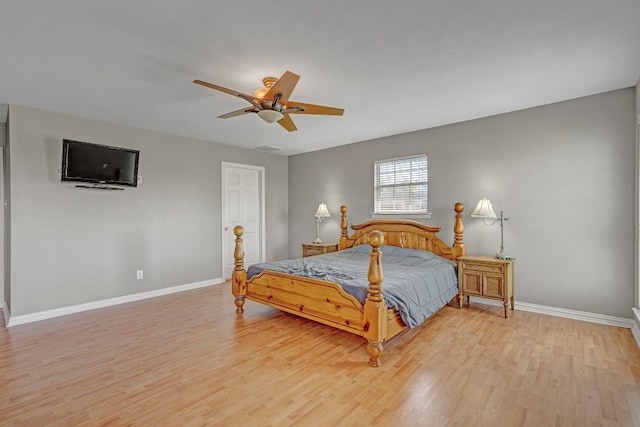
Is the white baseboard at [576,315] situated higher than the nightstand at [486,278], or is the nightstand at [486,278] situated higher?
the nightstand at [486,278]

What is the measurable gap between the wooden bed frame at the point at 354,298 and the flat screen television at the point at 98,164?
1.82 m

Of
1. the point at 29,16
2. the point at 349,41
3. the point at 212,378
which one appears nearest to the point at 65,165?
the point at 29,16

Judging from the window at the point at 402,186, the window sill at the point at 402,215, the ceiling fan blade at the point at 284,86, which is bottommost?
the window sill at the point at 402,215

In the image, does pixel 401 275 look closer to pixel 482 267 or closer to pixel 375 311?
pixel 375 311

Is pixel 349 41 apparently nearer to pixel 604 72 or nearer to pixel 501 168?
pixel 604 72

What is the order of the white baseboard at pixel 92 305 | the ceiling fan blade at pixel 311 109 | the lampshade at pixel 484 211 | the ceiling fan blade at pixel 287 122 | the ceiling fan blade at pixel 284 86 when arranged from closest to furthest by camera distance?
the ceiling fan blade at pixel 284 86
the ceiling fan blade at pixel 311 109
the ceiling fan blade at pixel 287 122
the white baseboard at pixel 92 305
the lampshade at pixel 484 211

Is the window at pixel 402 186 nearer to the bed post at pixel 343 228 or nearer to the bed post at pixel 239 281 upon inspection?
the bed post at pixel 343 228

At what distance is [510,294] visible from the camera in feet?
11.9

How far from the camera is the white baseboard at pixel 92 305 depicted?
351cm

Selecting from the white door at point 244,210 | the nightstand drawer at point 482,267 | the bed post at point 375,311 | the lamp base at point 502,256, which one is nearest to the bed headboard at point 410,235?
the nightstand drawer at point 482,267

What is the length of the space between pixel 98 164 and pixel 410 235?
14.0 feet

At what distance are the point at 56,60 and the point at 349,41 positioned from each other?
2343mm

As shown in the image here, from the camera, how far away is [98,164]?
3.90 m

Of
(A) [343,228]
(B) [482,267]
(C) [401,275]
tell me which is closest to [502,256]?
(B) [482,267]
